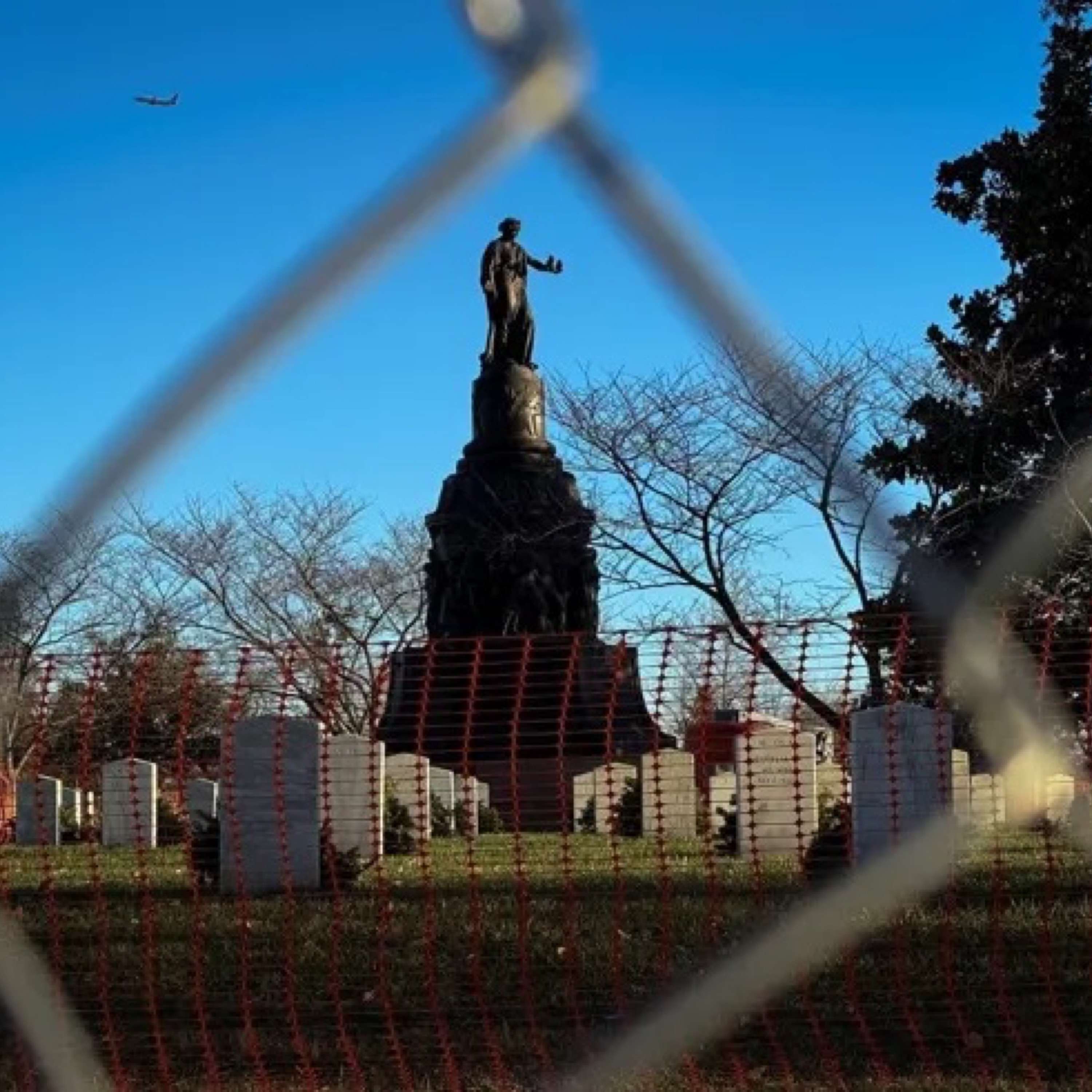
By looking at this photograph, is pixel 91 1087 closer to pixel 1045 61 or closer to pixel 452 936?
pixel 452 936

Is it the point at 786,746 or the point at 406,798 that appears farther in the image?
the point at 406,798

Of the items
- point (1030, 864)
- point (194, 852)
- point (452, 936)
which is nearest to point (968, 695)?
point (452, 936)

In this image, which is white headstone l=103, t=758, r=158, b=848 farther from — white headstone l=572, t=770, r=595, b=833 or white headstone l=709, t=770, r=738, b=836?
white headstone l=709, t=770, r=738, b=836

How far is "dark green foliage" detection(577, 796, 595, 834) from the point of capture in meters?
15.8

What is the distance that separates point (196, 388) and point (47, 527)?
0.29 meters

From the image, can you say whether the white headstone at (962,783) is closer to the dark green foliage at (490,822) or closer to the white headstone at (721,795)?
the white headstone at (721,795)

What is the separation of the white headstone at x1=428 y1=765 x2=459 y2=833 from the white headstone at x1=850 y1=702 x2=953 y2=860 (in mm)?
6482

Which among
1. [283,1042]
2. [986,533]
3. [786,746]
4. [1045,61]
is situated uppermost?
[1045,61]

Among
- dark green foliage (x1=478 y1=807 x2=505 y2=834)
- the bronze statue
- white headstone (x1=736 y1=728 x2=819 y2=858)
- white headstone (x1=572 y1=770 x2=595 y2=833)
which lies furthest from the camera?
the bronze statue

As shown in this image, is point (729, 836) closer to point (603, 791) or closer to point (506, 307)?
point (603, 791)

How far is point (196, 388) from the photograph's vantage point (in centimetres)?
243

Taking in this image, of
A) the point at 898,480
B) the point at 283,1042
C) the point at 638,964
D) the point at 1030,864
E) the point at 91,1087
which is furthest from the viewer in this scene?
the point at 898,480

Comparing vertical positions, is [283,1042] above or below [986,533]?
below

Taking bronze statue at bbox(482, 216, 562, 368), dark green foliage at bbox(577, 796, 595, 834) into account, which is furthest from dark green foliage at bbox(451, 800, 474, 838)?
bronze statue at bbox(482, 216, 562, 368)
